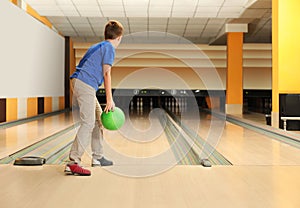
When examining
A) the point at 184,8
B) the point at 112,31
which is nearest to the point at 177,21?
the point at 184,8

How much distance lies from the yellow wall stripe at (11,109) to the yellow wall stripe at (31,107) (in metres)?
0.90

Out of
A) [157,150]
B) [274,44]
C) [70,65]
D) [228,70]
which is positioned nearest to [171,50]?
[228,70]

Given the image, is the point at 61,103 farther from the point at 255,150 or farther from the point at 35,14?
the point at 255,150

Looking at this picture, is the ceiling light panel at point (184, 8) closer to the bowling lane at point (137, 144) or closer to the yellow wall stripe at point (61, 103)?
the bowling lane at point (137, 144)

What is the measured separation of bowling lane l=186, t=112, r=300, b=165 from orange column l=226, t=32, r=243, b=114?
516 centimetres

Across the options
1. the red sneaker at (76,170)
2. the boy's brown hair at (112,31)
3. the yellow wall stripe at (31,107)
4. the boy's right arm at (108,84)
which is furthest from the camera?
the yellow wall stripe at (31,107)

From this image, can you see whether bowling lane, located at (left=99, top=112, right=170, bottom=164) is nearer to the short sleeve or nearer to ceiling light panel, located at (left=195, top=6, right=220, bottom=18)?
the short sleeve

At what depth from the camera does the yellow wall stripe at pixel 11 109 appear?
7435 mm

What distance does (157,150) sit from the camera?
435 centimetres

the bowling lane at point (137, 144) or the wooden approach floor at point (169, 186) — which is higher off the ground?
the bowling lane at point (137, 144)

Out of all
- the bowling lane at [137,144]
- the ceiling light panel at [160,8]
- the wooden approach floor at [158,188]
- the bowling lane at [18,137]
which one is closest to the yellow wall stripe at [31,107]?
the bowling lane at [18,137]

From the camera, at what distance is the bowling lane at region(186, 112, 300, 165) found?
3598 millimetres

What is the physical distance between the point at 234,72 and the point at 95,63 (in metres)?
8.23

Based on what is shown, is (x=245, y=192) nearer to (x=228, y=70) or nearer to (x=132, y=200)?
(x=132, y=200)
